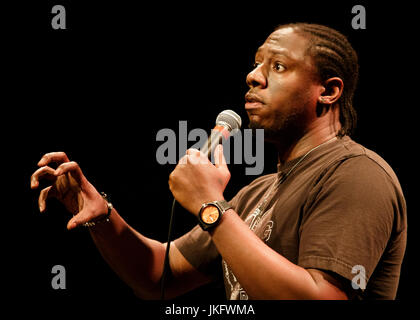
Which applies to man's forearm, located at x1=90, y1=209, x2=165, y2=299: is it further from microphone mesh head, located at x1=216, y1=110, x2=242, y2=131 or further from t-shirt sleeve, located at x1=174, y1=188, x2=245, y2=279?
microphone mesh head, located at x1=216, y1=110, x2=242, y2=131

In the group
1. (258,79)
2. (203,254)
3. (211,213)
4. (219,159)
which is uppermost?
(258,79)

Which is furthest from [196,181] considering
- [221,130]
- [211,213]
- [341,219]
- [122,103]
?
[122,103]

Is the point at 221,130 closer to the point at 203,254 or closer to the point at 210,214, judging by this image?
the point at 210,214

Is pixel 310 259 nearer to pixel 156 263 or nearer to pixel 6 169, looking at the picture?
pixel 156 263

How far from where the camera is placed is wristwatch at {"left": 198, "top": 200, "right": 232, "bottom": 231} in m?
1.00

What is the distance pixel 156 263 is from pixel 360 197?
2.80ft

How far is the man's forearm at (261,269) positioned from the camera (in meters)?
0.90

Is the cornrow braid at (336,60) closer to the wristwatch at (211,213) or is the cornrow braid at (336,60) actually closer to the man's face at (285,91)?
the man's face at (285,91)

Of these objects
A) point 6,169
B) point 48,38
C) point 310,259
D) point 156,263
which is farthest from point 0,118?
point 310,259

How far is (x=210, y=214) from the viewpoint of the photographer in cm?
101

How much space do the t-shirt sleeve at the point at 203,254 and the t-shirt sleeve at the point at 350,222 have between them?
0.54 m

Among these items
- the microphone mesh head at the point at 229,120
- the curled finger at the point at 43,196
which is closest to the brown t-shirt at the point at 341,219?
the microphone mesh head at the point at 229,120

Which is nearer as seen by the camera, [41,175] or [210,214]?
[210,214]

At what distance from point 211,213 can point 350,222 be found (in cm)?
31
